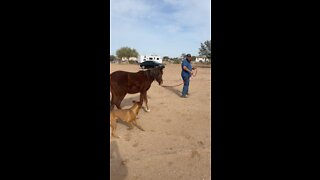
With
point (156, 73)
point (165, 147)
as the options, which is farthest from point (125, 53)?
point (165, 147)

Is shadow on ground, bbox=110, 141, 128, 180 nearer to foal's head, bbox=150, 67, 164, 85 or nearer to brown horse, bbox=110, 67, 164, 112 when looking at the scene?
brown horse, bbox=110, 67, 164, 112

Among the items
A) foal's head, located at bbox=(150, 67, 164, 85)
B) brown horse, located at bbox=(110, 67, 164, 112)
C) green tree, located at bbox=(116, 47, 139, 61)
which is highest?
green tree, located at bbox=(116, 47, 139, 61)

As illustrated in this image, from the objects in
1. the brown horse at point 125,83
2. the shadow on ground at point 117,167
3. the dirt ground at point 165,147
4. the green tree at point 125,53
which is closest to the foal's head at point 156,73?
the brown horse at point 125,83

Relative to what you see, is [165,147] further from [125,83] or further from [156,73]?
[156,73]

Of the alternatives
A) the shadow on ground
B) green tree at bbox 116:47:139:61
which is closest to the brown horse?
the shadow on ground

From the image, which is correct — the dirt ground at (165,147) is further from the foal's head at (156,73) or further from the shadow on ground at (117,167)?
the foal's head at (156,73)

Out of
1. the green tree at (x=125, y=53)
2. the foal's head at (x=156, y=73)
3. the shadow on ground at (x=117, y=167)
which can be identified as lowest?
the shadow on ground at (x=117, y=167)

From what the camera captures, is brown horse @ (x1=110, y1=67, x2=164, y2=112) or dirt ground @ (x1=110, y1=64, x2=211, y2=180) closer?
dirt ground @ (x1=110, y1=64, x2=211, y2=180)

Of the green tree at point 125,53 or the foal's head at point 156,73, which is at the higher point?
the green tree at point 125,53

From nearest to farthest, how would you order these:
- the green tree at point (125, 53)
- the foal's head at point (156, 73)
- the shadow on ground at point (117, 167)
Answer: the shadow on ground at point (117, 167) < the foal's head at point (156, 73) < the green tree at point (125, 53)
